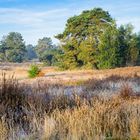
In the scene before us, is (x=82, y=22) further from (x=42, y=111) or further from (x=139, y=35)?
(x=42, y=111)

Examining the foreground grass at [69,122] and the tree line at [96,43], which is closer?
the foreground grass at [69,122]

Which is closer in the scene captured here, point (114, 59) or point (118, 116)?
point (118, 116)

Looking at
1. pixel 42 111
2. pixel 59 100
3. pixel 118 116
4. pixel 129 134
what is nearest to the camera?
pixel 129 134

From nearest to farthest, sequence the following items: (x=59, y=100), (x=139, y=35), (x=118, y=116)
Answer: (x=118, y=116) < (x=59, y=100) < (x=139, y=35)

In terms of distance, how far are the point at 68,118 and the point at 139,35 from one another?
53.2m

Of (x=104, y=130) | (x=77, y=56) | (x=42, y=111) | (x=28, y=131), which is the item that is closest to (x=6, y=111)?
(x=42, y=111)

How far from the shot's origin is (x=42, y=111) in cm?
998

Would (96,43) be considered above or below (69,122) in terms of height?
above

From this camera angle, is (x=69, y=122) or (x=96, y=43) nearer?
(x=69, y=122)

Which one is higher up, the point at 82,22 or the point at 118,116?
the point at 82,22

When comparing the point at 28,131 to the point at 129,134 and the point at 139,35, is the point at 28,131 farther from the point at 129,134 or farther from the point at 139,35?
the point at 139,35

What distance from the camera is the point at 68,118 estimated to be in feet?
28.1

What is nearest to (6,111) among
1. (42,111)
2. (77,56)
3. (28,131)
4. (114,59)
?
(42,111)

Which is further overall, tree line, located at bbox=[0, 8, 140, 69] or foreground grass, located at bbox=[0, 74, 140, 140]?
tree line, located at bbox=[0, 8, 140, 69]
